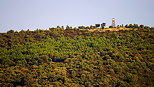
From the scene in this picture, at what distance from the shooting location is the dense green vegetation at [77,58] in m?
62.2

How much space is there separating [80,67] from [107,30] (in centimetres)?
3442

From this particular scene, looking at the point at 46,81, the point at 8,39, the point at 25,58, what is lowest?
the point at 46,81

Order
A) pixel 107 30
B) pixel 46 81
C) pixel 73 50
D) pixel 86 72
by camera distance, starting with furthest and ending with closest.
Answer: pixel 107 30 < pixel 73 50 < pixel 86 72 < pixel 46 81

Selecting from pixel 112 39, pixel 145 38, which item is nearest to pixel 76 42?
pixel 112 39

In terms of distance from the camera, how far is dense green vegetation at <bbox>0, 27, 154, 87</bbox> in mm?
62219

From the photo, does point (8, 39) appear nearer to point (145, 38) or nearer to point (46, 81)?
point (46, 81)

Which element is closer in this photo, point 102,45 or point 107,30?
point 102,45

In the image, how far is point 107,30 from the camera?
3868 inches

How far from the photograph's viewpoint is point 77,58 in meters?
73.5

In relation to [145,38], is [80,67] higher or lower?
lower

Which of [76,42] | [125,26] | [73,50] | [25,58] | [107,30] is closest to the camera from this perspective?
[25,58]

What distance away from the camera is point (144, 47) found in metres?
79.8

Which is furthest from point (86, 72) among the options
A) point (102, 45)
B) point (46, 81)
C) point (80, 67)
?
point (102, 45)

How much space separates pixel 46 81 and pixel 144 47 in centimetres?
3858
